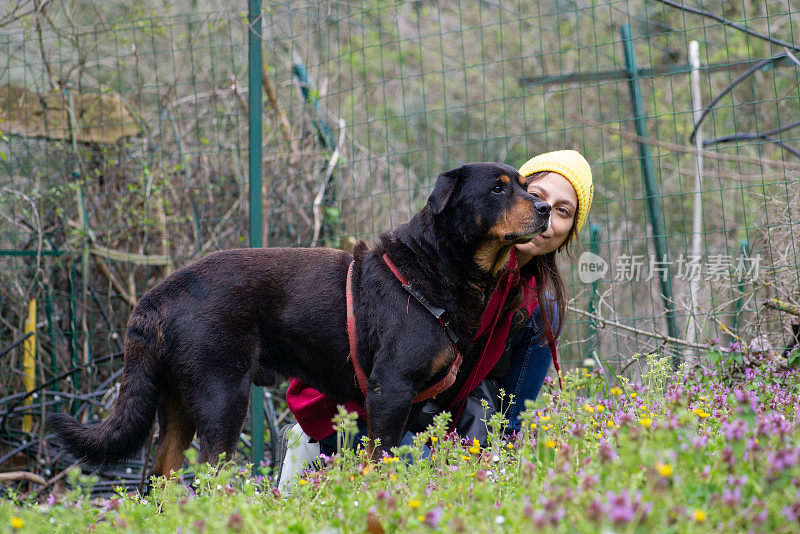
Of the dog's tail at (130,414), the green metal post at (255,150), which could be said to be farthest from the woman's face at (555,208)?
the green metal post at (255,150)

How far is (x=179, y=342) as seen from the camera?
2.91m

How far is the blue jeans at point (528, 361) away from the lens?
12.2 ft

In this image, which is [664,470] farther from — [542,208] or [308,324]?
[308,324]

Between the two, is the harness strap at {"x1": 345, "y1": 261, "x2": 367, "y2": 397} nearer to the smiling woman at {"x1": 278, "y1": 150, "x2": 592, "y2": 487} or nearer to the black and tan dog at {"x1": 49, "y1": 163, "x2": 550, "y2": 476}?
the black and tan dog at {"x1": 49, "y1": 163, "x2": 550, "y2": 476}

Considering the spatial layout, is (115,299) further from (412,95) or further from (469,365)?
(412,95)

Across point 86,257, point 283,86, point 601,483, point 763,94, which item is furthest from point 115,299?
point 763,94

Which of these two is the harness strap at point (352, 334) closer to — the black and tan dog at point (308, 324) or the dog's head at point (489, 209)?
the black and tan dog at point (308, 324)

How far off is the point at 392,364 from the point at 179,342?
0.89 m

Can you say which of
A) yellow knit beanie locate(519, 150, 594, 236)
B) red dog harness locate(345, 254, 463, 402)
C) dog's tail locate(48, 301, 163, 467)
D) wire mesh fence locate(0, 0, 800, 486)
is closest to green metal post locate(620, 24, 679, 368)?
wire mesh fence locate(0, 0, 800, 486)

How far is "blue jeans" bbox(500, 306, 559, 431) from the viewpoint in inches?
147

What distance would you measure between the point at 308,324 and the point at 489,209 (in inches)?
36.7

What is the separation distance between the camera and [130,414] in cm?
285

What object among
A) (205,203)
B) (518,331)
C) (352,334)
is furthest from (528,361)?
(205,203)

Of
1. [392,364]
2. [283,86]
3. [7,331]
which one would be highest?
[283,86]
